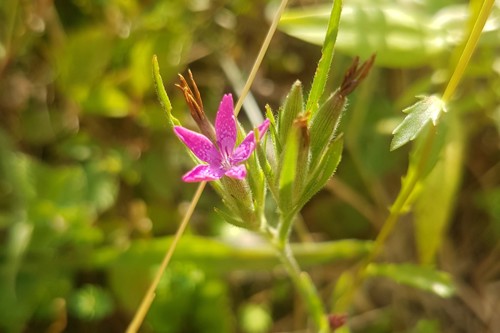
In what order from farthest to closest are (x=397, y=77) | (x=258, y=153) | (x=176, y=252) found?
(x=397, y=77) → (x=176, y=252) → (x=258, y=153)

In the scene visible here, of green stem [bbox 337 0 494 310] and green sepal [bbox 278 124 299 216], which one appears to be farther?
green stem [bbox 337 0 494 310]

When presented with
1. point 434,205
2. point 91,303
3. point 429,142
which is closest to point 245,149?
point 429,142

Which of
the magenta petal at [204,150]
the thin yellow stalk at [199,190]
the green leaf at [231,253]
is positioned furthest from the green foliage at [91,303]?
the magenta petal at [204,150]

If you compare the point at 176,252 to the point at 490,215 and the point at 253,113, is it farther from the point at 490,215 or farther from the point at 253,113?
the point at 490,215

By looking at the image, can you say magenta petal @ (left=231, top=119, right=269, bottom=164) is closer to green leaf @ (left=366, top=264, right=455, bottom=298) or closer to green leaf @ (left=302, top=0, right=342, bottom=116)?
green leaf @ (left=302, top=0, right=342, bottom=116)

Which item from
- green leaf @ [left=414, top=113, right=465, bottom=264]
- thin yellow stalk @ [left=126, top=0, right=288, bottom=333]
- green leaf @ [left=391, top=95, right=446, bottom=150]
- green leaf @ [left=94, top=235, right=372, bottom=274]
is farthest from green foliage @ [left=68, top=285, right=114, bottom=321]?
green leaf @ [left=391, top=95, right=446, bottom=150]

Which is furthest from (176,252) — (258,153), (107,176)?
(258,153)

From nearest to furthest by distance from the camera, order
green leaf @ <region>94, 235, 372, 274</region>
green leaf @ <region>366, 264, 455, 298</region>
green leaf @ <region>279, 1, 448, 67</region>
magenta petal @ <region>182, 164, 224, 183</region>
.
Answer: magenta petal @ <region>182, 164, 224, 183</region>, green leaf @ <region>366, 264, 455, 298</region>, green leaf @ <region>279, 1, 448, 67</region>, green leaf @ <region>94, 235, 372, 274</region>
